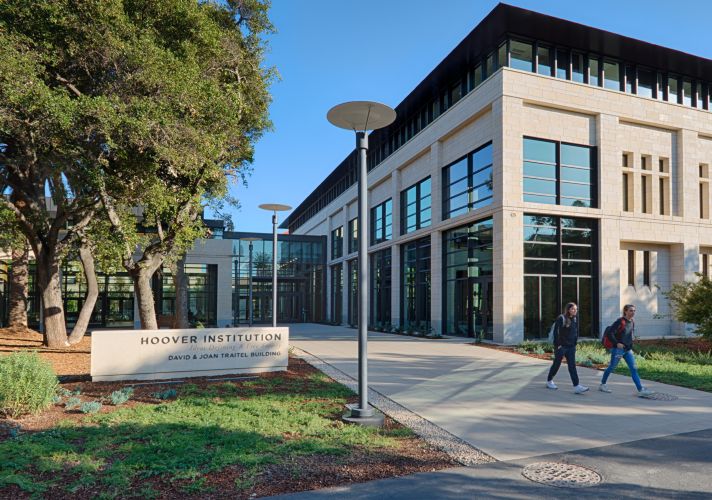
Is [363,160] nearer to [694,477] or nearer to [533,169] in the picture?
[694,477]

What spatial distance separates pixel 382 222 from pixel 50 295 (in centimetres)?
1989

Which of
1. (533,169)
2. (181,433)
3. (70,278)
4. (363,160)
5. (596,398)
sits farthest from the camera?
(70,278)

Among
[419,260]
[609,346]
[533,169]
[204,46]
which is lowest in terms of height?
[609,346]

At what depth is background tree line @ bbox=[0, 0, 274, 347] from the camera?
10.2 meters

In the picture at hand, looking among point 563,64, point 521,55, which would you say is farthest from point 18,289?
point 563,64

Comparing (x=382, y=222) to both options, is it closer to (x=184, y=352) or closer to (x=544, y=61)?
(x=544, y=61)

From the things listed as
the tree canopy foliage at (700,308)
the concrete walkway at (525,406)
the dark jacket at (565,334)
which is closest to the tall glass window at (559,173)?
the tree canopy foliage at (700,308)

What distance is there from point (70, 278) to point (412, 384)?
25005mm

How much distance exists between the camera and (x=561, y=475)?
483 cm

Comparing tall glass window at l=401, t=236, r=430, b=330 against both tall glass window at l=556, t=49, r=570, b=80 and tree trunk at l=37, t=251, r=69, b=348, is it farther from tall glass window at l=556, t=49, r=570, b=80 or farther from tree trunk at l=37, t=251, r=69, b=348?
tree trunk at l=37, t=251, r=69, b=348

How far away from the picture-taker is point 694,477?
479 centimetres

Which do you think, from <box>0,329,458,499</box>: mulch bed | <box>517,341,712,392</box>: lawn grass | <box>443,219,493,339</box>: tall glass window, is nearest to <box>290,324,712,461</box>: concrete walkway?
<box>517,341,712,392</box>: lawn grass

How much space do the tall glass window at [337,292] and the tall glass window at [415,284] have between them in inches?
448

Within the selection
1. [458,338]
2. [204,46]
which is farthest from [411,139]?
[204,46]
